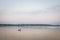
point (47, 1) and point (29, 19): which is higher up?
point (47, 1)

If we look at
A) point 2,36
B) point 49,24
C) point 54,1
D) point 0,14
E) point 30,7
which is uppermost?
point 54,1

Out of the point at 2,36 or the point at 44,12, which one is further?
the point at 44,12

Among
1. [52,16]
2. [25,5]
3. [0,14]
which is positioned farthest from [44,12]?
[0,14]

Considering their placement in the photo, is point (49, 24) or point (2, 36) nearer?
point (2, 36)

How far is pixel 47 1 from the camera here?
210 centimetres

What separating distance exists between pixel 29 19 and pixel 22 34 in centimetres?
42

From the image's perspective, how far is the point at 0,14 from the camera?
6.59 feet

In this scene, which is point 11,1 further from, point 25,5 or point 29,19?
point 29,19

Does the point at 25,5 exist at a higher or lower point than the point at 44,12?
higher

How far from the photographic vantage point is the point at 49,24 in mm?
2223

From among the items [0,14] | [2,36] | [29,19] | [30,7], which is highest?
[30,7]

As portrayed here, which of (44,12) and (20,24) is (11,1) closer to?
(20,24)

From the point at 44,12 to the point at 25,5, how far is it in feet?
1.69

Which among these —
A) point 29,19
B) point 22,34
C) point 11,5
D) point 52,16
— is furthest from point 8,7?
point 52,16
